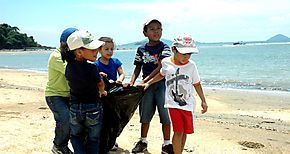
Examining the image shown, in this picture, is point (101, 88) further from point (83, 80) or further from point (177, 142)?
point (177, 142)

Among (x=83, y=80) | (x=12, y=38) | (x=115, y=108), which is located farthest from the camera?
(x=12, y=38)

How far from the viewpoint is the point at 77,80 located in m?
3.65

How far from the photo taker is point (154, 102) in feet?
15.9

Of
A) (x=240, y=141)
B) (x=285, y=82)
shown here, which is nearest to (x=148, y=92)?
(x=240, y=141)

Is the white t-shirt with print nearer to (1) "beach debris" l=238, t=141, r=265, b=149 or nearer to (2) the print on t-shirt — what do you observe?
(2) the print on t-shirt

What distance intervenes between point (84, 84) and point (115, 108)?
749 millimetres

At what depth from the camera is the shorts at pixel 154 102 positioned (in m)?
4.73

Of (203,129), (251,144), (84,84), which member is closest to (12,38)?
(203,129)

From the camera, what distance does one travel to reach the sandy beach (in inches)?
208

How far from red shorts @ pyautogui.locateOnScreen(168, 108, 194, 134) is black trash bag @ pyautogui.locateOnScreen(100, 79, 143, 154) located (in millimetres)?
501

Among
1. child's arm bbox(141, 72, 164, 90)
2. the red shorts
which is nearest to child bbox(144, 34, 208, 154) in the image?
the red shorts

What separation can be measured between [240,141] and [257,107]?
15.7 ft

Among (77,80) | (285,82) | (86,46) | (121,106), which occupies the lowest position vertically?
(285,82)

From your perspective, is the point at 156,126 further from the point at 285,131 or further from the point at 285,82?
the point at 285,82
